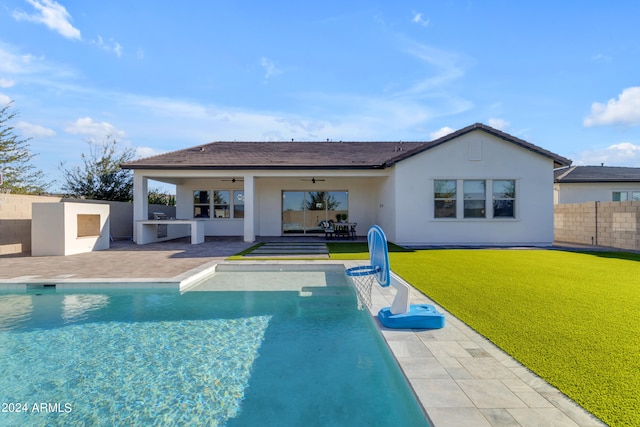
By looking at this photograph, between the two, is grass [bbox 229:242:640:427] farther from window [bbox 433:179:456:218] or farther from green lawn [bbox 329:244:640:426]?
window [bbox 433:179:456:218]

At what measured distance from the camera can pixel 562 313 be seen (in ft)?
15.8

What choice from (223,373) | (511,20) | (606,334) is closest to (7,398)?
(223,373)

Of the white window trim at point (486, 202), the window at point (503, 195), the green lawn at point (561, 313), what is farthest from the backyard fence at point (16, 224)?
the window at point (503, 195)

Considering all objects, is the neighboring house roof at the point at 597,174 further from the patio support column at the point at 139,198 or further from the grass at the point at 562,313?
the patio support column at the point at 139,198

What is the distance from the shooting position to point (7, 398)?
10.7ft

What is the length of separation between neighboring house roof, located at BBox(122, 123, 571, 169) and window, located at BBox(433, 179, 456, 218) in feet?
5.61

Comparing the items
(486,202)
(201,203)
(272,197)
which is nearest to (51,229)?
(201,203)

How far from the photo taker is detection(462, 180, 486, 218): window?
14.2 metres

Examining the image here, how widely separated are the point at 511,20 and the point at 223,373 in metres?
13.5

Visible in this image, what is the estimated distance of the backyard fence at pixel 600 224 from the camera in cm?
1270

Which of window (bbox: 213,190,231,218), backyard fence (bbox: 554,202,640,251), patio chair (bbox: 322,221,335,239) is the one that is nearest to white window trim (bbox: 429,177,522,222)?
backyard fence (bbox: 554,202,640,251)

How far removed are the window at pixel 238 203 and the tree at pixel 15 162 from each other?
10.9 metres

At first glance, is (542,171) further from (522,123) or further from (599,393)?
(599,393)

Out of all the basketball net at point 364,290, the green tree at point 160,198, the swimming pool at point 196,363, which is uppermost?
the green tree at point 160,198
